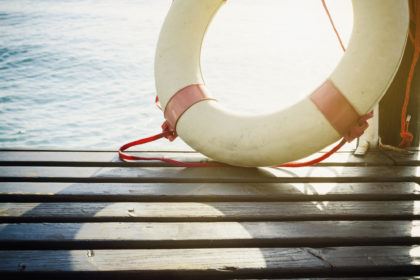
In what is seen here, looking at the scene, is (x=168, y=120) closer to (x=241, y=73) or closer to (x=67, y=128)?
(x=67, y=128)

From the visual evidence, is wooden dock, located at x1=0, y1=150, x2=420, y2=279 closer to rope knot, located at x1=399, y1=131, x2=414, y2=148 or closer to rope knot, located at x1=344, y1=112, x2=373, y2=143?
rope knot, located at x1=399, y1=131, x2=414, y2=148

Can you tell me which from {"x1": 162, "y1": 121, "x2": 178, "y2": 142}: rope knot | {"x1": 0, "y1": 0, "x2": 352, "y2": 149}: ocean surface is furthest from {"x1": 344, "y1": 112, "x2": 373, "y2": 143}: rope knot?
{"x1": 0, "y1": 0, "x2": 352, "y2": 149}: ocean surface

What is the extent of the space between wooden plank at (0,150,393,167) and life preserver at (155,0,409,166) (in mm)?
150

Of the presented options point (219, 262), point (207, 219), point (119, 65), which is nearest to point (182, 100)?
point (207, 219)

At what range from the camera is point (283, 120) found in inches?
49.1

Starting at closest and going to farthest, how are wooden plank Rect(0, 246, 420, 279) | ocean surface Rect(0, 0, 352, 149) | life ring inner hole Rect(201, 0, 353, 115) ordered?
wooden plank Rect(0, 246, 420, 279)
ocean surface Rect(0, 0, 352, 149)
life ring inner hole Rect(201, 0, 353, 115)

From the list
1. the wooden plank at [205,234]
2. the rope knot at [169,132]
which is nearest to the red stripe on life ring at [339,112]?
the wooden plank at [205,234]

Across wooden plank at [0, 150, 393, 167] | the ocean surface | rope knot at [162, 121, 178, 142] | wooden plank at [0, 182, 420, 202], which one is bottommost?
wooden plank at [0, 182, 420, 202]

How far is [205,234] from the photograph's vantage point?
1.02 meters

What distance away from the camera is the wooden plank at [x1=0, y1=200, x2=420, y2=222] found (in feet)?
3.59

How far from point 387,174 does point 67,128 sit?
2423mm

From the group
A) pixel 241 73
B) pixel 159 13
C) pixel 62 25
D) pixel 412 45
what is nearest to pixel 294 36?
pixel 241 73

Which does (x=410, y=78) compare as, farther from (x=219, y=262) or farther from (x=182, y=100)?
(x=219, y=262)

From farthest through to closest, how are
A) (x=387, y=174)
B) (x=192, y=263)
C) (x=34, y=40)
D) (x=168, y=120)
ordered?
(x=34, y=40) < (x=168, y=120) < (x=387, y=174) < (x=192, y=263)
